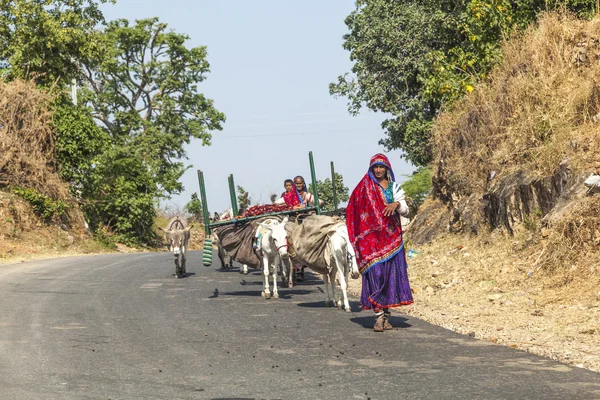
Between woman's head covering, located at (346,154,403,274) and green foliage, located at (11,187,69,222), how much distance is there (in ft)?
90.5

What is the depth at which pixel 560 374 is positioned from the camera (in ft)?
29.0

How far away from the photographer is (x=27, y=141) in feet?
129

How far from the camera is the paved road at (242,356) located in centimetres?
839

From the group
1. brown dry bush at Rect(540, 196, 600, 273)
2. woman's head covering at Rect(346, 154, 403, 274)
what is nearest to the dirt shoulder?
brown dry bush at Rect(540, 196, 600, 273)

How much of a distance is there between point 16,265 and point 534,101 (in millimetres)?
15233

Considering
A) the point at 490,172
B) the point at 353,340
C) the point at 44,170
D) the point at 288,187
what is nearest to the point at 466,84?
the point at 490,172

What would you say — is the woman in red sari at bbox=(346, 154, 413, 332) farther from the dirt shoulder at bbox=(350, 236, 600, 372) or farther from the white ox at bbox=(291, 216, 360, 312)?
the white ox at bbox=(291, 216, 360, 312)

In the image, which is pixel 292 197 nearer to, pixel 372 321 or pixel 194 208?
pixel 372 321

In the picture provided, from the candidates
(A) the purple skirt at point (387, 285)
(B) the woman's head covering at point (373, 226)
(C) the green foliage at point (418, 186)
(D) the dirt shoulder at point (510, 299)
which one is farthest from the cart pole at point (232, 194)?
(C) the green foliage at point (418, 186)

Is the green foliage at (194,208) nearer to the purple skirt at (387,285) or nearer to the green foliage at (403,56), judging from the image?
the green foliage at (403,56)

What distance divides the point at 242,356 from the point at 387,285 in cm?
303

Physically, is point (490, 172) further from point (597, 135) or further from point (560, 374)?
point (560, 374)

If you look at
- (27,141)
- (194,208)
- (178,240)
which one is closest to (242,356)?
(178,240)

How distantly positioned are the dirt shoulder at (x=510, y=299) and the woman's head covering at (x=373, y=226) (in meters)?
1.32
